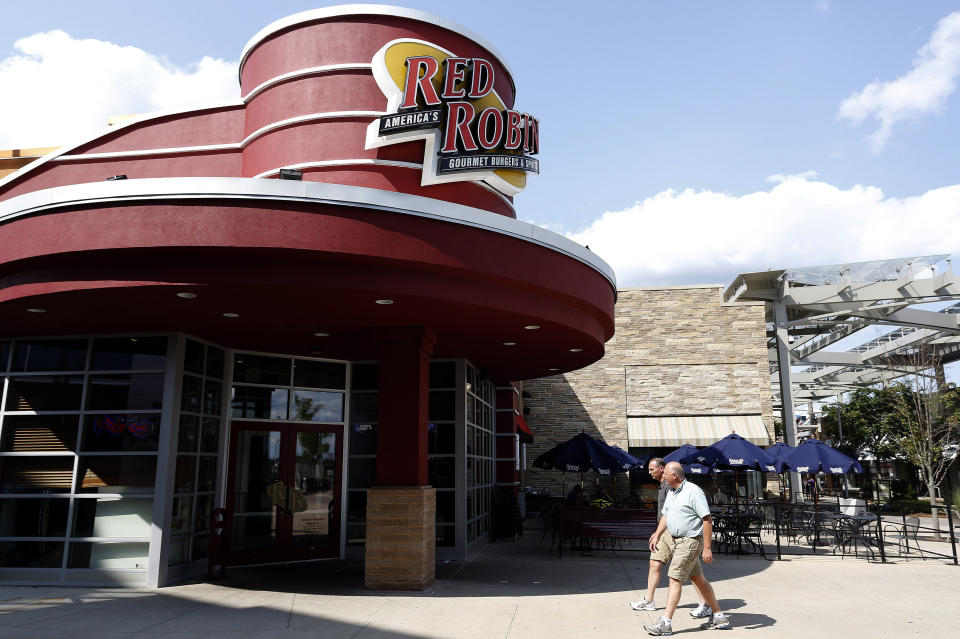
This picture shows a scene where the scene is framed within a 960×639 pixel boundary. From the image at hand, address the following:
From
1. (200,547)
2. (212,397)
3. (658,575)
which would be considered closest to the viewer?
(658,575)

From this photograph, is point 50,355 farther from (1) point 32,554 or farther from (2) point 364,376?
(2) point 364,376

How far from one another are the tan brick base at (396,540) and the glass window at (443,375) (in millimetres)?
4162

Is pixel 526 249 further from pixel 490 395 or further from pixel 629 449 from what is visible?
pixel 629 449

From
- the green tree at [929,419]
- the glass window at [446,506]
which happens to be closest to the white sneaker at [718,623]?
the glass window at [446,506]

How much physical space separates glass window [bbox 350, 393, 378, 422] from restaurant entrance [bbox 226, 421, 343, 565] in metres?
0.57

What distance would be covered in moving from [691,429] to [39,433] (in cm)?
2169

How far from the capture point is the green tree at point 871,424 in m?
34.0

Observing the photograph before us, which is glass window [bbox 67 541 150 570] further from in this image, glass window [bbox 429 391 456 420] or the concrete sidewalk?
glass window [bbox 429 391 456 420]

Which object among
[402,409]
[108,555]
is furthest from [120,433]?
[402,409]

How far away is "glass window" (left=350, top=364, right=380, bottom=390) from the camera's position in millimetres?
14250

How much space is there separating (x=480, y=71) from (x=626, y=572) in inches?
349

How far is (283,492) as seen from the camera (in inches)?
502

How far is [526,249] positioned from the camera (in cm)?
968

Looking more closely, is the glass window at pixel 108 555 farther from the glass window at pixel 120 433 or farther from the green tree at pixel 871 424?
the green tree at pixel 871 424
